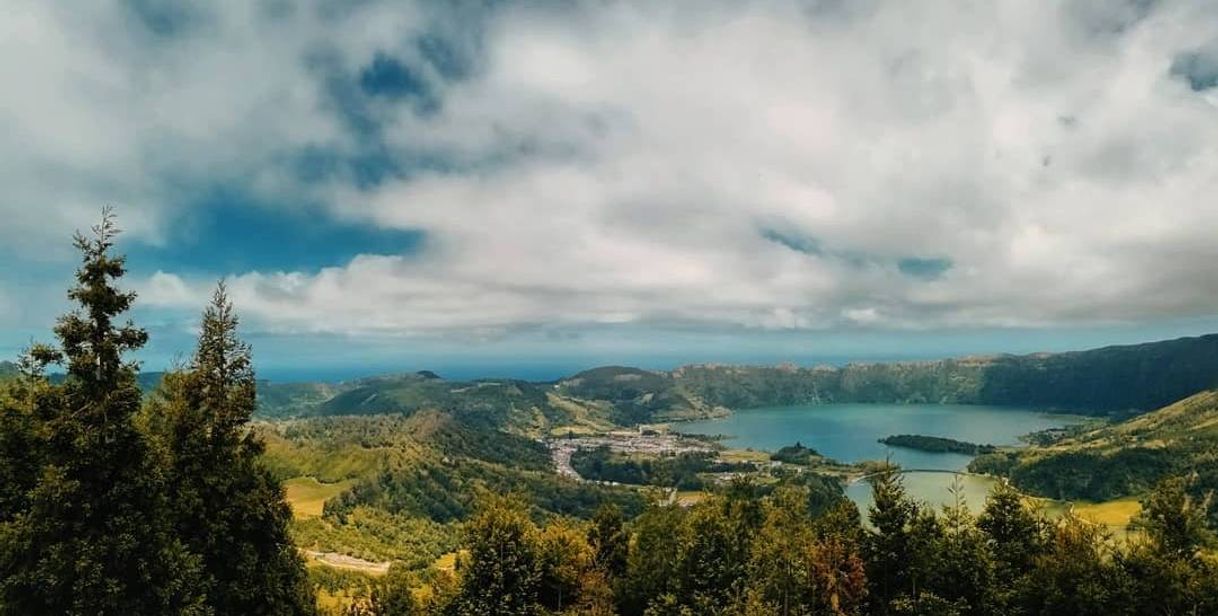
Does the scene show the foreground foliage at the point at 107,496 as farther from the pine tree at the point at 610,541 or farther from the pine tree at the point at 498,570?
the pine tree at the point at 610,541

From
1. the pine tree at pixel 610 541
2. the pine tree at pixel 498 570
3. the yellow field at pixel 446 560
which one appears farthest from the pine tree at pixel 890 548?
the yellow field at pixel 446 560

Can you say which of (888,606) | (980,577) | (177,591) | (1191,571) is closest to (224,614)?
(177,591)

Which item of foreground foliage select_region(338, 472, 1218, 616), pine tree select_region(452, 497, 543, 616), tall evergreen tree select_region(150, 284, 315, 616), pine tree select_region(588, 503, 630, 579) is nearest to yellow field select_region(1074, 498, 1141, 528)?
foreground foliage select_region(338, 472, 1218, 616)

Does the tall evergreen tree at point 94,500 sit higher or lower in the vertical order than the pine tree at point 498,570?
higher

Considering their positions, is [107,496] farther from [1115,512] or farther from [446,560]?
[1115,512]

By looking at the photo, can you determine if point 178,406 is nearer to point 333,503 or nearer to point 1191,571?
point 1191,571

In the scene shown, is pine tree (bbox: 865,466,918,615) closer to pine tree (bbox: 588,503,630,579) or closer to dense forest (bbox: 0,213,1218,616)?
dense forest (bbox: 0,213,1218,616)

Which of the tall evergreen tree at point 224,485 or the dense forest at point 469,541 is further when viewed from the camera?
the tall evergreen tree at point 224,485
